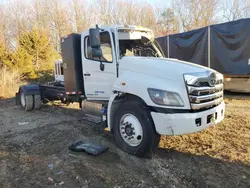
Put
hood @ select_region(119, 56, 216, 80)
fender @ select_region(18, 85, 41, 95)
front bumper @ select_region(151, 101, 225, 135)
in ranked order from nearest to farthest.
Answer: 1. front bumper @ select_region(151, 101, 225, 135)
2. hood @ select_region(119, 56, 216, 80)
3. fender @ select_region(18, 85, 41, 95)

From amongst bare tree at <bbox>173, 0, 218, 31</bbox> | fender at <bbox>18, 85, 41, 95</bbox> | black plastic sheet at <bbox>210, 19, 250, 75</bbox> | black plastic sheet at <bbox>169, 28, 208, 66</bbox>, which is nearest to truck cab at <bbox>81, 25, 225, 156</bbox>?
fender at <bbox>18, 85, 41, 95</bbox>

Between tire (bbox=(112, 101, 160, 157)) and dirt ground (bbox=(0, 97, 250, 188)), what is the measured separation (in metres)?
0.16

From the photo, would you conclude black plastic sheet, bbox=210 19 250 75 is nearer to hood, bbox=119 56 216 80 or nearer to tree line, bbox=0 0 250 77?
hood, bbox=119 56 216 80

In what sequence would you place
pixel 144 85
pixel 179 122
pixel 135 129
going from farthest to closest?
pixel 135 129 → pixel 144 85 → pixel 179 122

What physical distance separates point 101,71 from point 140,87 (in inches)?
53.5

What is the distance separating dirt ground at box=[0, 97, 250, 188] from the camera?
3.00 meters

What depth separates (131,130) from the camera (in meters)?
3.76

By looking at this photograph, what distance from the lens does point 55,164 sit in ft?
11.4

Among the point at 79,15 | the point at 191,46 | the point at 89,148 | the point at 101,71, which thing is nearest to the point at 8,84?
the point at 101,71

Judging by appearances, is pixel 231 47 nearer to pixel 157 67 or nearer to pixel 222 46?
pixel 222 46

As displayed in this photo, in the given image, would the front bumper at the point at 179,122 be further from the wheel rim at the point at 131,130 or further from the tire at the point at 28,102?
the tire at the point at 28,102

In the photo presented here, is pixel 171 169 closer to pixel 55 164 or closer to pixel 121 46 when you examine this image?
pixel 55 164

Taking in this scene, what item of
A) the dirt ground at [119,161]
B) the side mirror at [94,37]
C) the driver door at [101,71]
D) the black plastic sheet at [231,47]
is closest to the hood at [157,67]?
the driver door at [101,71]

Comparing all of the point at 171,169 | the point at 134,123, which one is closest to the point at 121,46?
the point at 134,123
